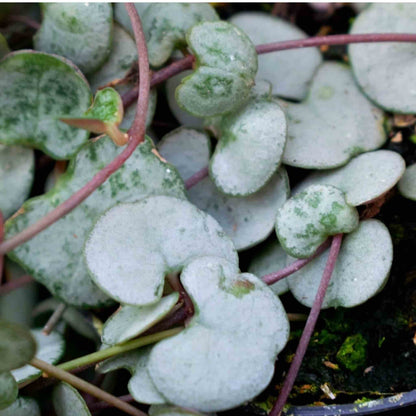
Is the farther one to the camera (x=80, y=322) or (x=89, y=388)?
(x=80, y=322)

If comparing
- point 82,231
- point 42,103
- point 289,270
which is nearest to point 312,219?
point 289,270

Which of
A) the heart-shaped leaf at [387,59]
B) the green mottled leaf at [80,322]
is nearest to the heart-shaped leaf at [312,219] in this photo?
the heart-shaped leaf at [387,59]

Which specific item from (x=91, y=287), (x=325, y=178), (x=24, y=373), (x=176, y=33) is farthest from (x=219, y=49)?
(x=24, y=373)

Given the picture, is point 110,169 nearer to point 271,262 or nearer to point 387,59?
point 271,262

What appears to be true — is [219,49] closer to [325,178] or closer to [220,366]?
[325,178]

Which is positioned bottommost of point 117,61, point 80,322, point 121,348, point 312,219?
point 80,322

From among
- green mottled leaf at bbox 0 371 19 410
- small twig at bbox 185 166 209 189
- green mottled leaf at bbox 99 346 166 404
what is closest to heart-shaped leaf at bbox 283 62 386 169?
small twig at bbox 185 166 209 189

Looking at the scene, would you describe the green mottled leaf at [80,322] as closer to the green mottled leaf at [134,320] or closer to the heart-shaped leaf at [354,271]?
the green mottled leaf at [134,320]
